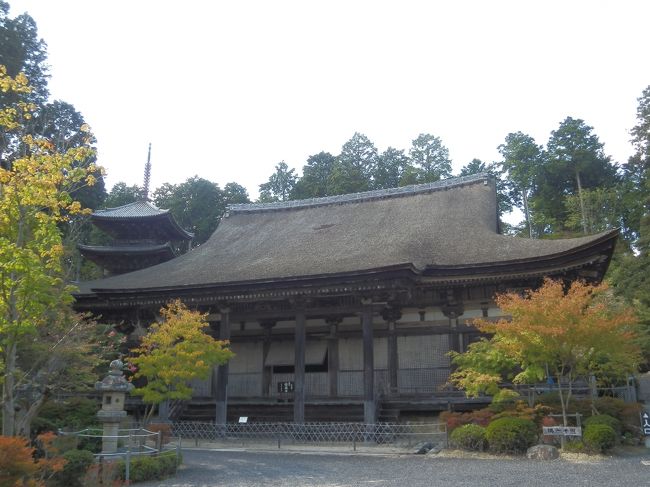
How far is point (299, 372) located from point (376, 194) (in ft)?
42.2

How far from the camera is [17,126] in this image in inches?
431

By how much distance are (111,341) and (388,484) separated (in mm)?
12323

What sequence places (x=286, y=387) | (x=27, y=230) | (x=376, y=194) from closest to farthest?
(x=27, y=230), (x=286, y=387), (x=376, y=194)

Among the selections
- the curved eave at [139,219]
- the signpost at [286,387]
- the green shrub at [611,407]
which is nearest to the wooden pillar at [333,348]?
the signpost at [286,387]

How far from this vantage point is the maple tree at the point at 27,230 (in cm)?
998

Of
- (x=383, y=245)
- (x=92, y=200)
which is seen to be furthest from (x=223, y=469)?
(x=92, y=200)

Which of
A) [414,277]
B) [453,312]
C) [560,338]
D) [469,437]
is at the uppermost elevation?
[414,277]

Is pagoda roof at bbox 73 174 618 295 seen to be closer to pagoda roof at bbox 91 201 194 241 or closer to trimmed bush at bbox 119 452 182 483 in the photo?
pagoda roof at bbox 91 201 194 241

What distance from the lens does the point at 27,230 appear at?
36.3ft

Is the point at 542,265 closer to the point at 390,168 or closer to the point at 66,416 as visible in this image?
the point at 66,416

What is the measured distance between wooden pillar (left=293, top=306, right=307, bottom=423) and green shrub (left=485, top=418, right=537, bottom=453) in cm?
709

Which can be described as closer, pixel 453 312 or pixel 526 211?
pixel 453 312

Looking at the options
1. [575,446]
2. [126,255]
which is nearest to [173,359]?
[575,446]

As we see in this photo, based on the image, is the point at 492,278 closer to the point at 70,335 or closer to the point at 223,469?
the point at 223,469
